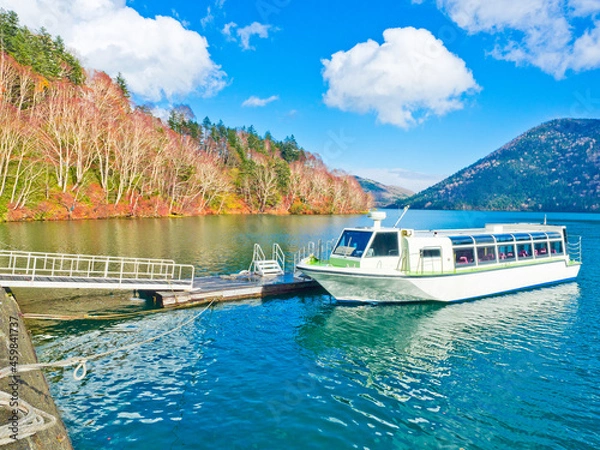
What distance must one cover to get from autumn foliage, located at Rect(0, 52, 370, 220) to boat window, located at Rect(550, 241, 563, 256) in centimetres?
6493

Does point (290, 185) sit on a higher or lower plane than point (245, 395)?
higher

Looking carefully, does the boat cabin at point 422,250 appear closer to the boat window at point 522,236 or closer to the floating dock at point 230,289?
the boat window at point 522,236

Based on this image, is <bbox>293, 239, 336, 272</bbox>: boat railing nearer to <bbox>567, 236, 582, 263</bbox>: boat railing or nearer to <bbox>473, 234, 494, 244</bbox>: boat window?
<bbox>473, 234, 494, 244</bbox>: boat window

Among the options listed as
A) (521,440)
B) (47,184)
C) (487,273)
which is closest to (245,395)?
(521,440)

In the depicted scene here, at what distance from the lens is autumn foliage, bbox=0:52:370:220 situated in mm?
53688

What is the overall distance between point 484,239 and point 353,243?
9099 millimetres

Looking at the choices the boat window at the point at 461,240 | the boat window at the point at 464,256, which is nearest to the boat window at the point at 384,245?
the boat window at the point at 461,240

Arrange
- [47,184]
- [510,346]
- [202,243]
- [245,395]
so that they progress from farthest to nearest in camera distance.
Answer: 1. [47,184]
2. [202,243]
3. [510,346]
4. [245,395]

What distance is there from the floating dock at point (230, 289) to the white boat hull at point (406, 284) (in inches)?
130

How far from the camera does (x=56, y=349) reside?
12711 millimetres

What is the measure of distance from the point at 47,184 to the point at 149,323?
54.7 meters

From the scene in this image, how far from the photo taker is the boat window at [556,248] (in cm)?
2557

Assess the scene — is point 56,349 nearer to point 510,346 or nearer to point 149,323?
point 149,323

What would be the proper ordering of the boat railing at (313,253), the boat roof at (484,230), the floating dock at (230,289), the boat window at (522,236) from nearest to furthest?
the floating dock at (230,289)
the boat roof at (484,230)
the boat window at (522,236)
the boat railing at (313,253)
